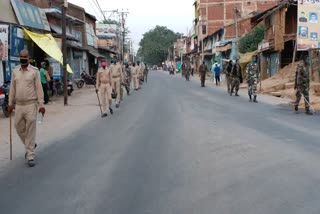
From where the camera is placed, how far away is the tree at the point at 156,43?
462 feet

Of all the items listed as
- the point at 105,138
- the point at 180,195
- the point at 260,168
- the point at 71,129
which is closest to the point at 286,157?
the point at 260,168

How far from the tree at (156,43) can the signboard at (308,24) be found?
119655 millimetres

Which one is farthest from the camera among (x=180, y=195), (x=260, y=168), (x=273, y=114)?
(x=273, y=114)

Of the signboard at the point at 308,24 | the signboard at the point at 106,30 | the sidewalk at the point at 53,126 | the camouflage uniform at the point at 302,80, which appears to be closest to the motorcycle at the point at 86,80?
the sidewalk at the point at 53,126

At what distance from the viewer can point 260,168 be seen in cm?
644

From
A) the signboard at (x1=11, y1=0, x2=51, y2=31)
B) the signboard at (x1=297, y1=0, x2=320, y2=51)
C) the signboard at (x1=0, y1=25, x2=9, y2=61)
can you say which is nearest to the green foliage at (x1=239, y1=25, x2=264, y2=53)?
the signboard at (x1=297, y1=0, x2=320, y2=51)

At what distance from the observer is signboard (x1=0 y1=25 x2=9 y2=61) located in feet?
56.1

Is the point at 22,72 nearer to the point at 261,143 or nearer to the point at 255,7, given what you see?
the point at 261,143

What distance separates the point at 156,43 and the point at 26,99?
448 ft

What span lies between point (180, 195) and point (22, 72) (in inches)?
150

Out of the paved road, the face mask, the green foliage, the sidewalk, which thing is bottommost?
the sidewalk

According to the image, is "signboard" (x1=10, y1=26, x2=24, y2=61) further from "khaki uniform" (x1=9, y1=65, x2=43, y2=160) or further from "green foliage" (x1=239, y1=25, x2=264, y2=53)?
"green foliage" (x1=239, y1=25, x2=264, y2=53)

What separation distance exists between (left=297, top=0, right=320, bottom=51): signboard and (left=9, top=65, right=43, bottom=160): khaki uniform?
15.9 metres

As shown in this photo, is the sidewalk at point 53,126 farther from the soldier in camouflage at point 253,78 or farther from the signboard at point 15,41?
the soldier in camouflage at point 253,78
